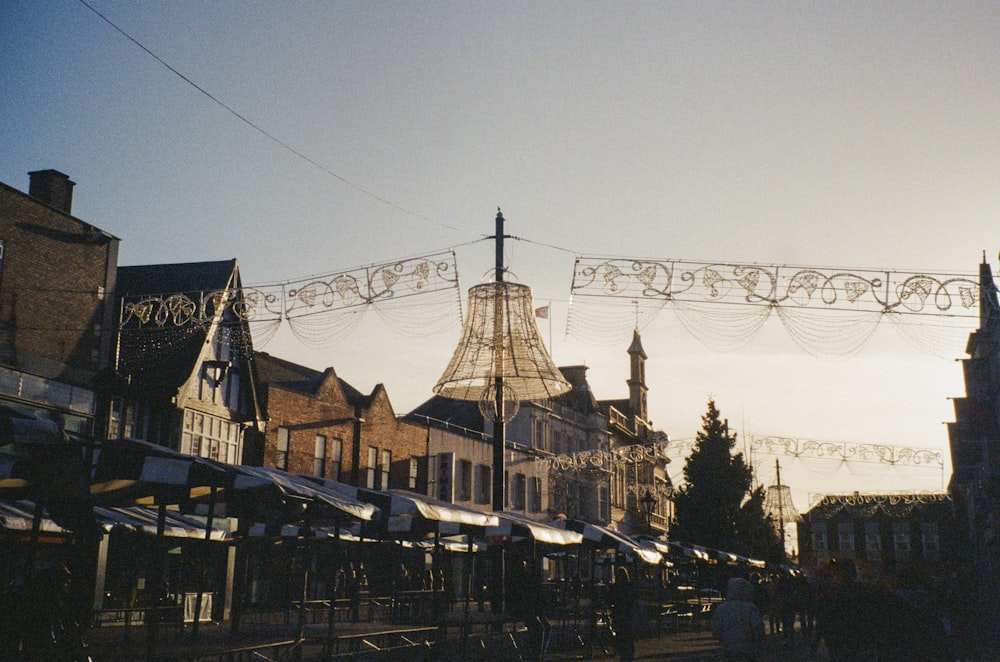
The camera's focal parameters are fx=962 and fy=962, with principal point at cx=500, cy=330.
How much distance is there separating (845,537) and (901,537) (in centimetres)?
554

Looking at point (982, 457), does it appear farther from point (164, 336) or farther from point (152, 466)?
point (152, 466)

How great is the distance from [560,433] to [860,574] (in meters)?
49.9

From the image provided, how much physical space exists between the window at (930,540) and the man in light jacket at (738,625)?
91066mm

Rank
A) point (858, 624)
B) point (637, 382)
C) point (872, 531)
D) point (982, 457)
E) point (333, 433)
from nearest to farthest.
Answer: point (858, 624)
point (333, 433)
point (982, 457)
point (637, 382)
point (872, 531)

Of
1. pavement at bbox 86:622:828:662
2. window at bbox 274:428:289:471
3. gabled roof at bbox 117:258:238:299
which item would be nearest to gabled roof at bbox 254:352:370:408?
window at bbox 274:428:289:471

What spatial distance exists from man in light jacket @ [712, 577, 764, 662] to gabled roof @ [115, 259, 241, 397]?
16396 mm

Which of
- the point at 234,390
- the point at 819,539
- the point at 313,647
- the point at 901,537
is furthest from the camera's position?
the point at 819,539

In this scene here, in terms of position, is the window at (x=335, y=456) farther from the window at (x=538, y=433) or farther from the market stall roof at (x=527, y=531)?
the window at (x=538, y=433)

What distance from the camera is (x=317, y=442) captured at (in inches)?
1414

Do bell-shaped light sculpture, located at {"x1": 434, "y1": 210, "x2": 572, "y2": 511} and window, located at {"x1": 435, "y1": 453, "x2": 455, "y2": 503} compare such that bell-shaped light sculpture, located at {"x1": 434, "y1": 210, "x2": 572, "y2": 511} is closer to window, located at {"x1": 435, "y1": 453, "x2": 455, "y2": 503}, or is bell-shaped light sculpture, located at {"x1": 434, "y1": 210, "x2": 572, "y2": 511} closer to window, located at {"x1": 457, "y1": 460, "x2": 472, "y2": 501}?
window, located at {"x1": 435, "y1": 453, "x2": 455, "y2": 503}

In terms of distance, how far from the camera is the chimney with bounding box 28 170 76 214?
26078 millimetres

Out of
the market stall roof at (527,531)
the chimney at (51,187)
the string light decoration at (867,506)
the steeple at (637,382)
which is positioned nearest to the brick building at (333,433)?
the chimney at (51,187)

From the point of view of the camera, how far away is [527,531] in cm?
1645

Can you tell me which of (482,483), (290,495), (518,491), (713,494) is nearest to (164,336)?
(290,495)
